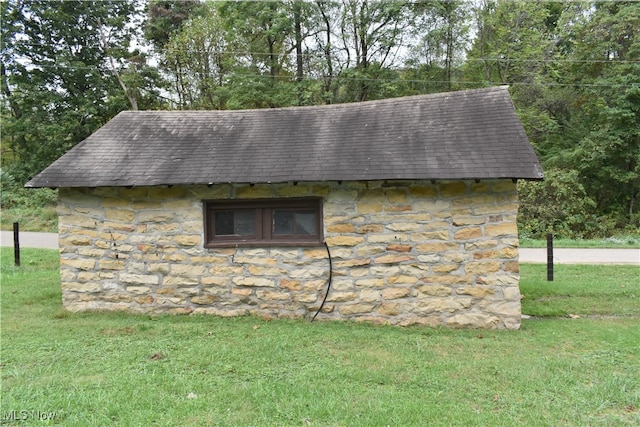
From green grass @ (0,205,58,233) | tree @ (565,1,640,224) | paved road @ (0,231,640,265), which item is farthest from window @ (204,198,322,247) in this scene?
tree @ (565,1,640,224)

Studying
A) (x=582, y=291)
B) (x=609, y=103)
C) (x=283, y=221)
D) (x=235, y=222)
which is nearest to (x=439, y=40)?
(x=609, y=103)

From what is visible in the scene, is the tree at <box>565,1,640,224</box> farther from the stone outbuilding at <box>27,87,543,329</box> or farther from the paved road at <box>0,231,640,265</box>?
the stone outbuilding at <box>27,87,543,329</box>

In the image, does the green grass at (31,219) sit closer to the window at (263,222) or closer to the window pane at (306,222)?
the window at (263,222)

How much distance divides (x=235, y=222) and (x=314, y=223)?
50.6 inches

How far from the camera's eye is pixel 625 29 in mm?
18203

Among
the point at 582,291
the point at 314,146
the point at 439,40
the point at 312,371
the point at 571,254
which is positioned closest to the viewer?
the point at 312,371

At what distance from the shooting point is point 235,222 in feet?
21.0

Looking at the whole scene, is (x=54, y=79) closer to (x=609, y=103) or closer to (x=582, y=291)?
(x=582, y=291)

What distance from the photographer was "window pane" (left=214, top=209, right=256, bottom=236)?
6387 millimetres

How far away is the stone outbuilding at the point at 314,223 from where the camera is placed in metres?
5.79

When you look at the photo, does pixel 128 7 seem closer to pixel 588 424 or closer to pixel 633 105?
pixel 633 105

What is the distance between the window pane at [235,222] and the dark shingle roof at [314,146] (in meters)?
0.65

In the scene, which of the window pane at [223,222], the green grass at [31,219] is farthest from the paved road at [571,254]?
the window pane at [223,222]

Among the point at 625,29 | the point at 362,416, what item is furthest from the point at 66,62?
the point at 625,29
